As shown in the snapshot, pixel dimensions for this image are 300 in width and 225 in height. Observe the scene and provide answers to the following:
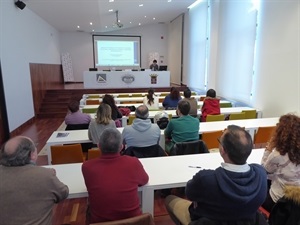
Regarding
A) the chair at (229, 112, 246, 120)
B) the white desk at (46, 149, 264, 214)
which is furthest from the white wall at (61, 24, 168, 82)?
the white desk at (46, 149, 264, 214)

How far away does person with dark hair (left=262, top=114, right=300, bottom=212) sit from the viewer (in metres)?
1.52

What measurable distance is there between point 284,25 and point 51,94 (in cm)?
760

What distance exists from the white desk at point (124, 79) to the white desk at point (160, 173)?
742cm

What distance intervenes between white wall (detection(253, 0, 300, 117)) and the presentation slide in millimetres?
8161

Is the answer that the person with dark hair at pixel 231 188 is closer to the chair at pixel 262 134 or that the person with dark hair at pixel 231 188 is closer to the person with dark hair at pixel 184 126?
the person with dark hair at pixel 184 126

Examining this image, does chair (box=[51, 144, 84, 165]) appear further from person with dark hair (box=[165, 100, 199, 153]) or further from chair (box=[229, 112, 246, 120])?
chair (box=[229, 112, 246, 120])

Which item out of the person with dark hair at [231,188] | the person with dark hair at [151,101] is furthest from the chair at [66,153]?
the person with dark hair at [151,101]

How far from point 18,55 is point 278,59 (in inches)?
246

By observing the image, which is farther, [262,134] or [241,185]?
[262,134]

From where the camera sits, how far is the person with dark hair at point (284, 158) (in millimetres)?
1520

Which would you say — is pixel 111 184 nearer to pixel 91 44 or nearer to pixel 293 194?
pixel 293 194

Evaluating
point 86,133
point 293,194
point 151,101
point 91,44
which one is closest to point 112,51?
point 91,44

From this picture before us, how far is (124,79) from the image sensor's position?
9188 mm

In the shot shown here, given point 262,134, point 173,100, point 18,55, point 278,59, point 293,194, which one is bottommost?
point 262,134
